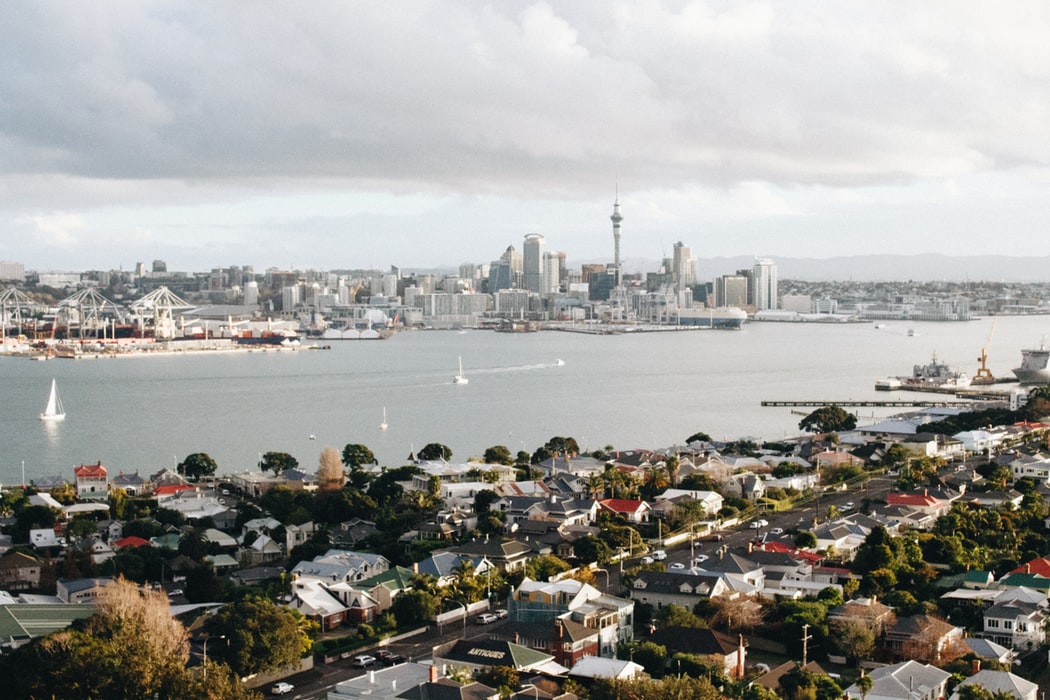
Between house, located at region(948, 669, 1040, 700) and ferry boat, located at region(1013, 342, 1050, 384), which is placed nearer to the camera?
house, located at region(948, 669, 1040, 700)

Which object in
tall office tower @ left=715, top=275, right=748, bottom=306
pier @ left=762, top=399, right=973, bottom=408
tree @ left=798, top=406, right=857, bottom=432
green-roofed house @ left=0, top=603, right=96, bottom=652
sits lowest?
pier @ left=762, top=399, right=973, bottom=408

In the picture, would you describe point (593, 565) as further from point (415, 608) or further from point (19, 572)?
point (19, 572)

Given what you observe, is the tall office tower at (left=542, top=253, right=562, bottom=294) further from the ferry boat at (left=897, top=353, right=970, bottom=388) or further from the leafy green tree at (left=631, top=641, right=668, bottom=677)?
the leafy green tree at (left=631, top=641, right=668, bottom=677)

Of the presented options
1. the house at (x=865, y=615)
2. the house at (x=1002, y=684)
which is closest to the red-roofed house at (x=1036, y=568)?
the house at (x=865, y=615)

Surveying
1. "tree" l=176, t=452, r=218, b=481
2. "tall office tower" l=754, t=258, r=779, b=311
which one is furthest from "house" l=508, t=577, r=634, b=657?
"tall office tower" l=754, t=258, r=779, b=311

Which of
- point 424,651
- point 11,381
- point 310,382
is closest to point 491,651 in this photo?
point 424,651

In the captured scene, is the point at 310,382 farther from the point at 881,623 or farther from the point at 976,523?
the point at 881,623

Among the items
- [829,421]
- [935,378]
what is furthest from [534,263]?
[829,421]

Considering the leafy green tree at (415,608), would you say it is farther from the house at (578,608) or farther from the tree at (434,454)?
the tree at (434,454)
